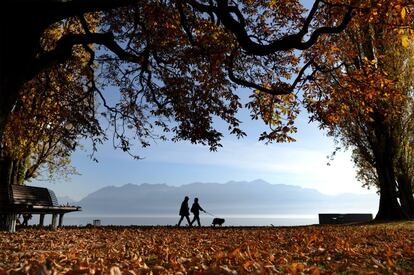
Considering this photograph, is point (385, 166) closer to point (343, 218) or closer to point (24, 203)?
point (343, 218)

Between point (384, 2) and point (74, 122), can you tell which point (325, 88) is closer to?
point (384, 2)

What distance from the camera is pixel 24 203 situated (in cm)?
1360

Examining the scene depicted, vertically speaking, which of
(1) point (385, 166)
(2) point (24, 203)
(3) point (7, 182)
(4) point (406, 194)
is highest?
(1) point (385, 166)

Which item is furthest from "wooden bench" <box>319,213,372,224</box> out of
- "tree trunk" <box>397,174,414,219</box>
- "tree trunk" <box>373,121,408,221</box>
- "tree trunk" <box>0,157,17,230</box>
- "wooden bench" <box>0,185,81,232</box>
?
"tree trunk" <box>0,157,17,230</box>

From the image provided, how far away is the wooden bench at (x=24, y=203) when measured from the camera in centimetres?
1333

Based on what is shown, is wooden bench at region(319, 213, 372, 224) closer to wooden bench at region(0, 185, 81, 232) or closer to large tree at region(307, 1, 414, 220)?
large tree at region(307, 1, 414, 220)

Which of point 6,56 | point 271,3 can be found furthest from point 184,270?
point 271,3

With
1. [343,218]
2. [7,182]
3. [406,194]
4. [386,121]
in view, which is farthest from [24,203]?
[406,194]

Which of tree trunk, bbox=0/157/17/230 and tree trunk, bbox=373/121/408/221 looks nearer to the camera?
tree trunk, bbox=0/157/17/230

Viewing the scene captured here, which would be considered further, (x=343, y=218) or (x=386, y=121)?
(x=343, y=218)

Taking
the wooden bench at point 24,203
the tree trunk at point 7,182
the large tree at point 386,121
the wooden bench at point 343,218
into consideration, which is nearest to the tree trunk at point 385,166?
the large tree at point 386,121

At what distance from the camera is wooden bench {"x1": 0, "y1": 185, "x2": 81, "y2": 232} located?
1333 centimetres

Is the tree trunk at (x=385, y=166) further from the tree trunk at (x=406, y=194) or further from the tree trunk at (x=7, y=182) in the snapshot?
the tree trunk at (x=7, y=182)

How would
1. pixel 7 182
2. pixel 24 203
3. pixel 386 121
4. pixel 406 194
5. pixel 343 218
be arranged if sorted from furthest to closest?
pixel 343 218 → pixel 406 194 → pixel 386 121 → pixel 7 182 → pixel 24 203
